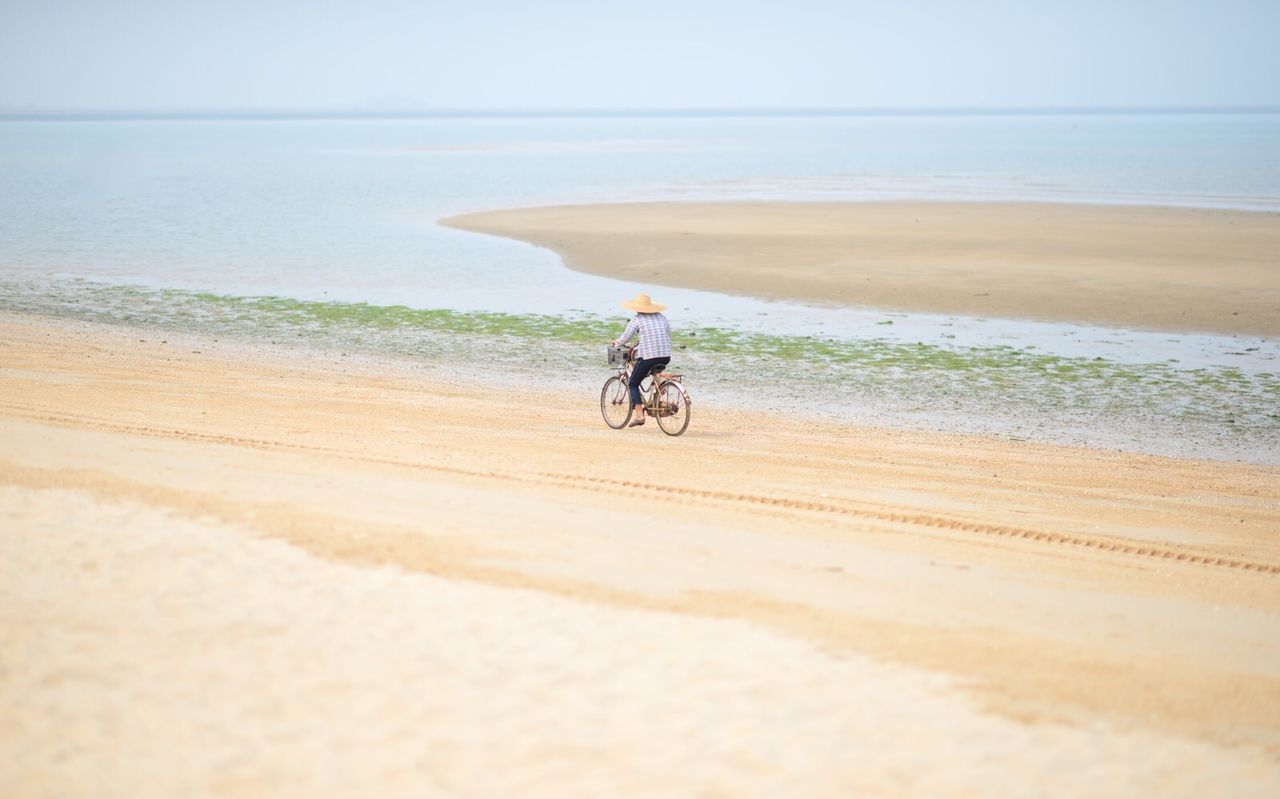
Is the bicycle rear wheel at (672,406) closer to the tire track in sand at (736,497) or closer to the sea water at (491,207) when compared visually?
the tire track in sand at (736,497)

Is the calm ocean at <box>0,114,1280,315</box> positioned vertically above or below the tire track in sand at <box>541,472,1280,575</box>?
above

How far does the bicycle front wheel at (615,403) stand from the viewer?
647 inches

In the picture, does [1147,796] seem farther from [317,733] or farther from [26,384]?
[26,384]

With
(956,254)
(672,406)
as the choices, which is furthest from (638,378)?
(956,254)

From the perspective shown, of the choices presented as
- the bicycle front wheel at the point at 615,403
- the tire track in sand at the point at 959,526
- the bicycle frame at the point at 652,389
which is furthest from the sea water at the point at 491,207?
the bicycle front wheel at the point at 615,403

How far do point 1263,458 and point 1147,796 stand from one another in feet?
36.7

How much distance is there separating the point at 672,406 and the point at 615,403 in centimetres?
98

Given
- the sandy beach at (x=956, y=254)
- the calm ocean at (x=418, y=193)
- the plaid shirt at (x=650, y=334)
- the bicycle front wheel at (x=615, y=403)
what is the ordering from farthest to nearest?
the calm ocean at (x=418, y=193) → the sandy beach at (x=956, y=254) → the bicycle front wheel at (x=615, y=403) → the plaid shirt at (x=650, y=334)

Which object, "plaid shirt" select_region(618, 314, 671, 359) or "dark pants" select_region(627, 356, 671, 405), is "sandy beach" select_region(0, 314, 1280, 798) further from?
"plaid shirt" select_region(618, 314, 671, 359)

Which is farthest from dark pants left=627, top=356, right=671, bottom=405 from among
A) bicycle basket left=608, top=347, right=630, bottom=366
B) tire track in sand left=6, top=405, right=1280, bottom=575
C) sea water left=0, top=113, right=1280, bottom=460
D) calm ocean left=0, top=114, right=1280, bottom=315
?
calm ocean left=0, top=114, right=1280, bottom=315

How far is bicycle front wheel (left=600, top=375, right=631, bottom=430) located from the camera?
53.9 ft

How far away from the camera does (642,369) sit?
15789 mm

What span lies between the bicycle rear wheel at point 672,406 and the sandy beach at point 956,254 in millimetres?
13254

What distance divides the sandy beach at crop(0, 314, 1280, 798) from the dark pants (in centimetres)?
169
